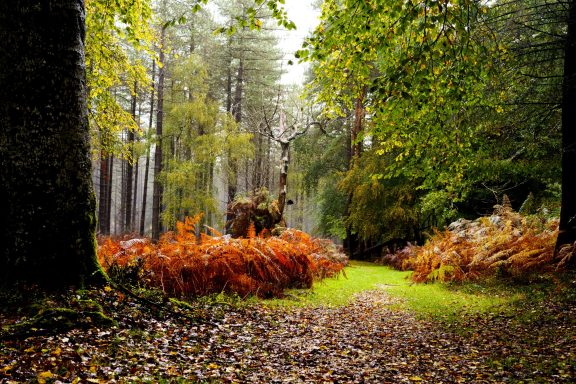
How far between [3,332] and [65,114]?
2.22 meters

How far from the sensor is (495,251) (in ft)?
29.8

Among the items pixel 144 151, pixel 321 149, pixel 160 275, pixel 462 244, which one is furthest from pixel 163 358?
pixel 321 149

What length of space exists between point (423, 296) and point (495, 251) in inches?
89.7

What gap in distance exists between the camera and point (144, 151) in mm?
21312

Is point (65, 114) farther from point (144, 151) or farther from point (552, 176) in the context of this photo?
point (144, 151)

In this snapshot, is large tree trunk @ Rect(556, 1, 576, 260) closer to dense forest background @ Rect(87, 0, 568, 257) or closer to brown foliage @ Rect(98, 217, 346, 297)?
dense forest background @ Rect(87, 0, 568, 257)

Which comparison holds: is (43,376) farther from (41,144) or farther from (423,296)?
(423,296)

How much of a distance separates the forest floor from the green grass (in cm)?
62

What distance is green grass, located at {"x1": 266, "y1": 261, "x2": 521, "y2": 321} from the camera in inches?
269

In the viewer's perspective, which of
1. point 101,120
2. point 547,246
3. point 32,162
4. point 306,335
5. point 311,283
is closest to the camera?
point 32,162

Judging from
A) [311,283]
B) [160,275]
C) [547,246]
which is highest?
[547,246]

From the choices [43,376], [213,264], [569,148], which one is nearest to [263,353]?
[43,376]

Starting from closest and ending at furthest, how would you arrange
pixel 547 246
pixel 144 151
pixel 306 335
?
pixel 306 335
pixel 547 246
pixel 144 151

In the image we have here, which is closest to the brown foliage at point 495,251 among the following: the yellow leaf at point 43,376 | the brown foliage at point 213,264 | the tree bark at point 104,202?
the brown foliage at point 213,264
